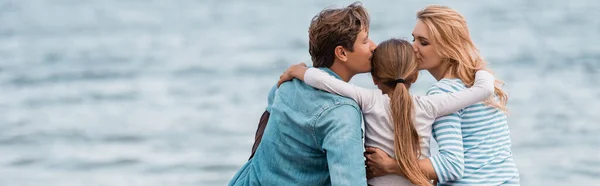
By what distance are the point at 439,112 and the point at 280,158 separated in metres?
0.56

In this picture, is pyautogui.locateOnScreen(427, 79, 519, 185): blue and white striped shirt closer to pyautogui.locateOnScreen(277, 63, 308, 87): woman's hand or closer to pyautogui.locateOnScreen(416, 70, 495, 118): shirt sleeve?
pyautogui.locateOnScreen(416, 70, 495, 118): shirt sleeve

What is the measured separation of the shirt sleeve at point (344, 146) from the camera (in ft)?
10.5

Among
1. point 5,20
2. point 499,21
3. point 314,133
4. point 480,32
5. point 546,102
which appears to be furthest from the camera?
point 5,20

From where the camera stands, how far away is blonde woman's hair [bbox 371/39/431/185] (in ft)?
10.7

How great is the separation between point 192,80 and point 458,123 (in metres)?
10.3

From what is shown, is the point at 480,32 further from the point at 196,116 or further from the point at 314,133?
the point at 314,133

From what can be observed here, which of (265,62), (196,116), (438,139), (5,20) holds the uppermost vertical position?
(5,20)

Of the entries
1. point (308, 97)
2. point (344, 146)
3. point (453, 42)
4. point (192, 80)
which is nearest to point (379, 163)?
point (344, 146)

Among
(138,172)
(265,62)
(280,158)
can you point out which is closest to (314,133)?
(280,158)

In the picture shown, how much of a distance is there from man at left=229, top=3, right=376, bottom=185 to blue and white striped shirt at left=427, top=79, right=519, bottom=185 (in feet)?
0.96

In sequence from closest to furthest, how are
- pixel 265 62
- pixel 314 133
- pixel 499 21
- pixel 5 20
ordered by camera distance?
pixel 314 133
pixel 265 62
pixel 499 21
pixel 5 20

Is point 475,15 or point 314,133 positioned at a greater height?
point 475,15

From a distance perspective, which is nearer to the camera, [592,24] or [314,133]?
[314,133]

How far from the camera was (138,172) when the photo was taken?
372 inches
